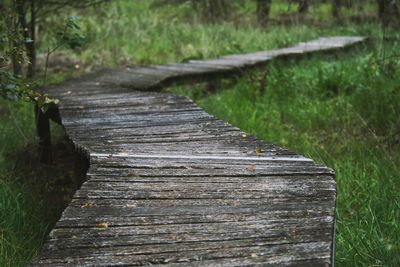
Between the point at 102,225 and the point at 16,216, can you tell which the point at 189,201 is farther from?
the point at 16,216

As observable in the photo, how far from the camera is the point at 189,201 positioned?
2.15 meters

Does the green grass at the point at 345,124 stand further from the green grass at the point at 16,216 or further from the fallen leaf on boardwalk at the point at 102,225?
the green grass at the point at 16,216

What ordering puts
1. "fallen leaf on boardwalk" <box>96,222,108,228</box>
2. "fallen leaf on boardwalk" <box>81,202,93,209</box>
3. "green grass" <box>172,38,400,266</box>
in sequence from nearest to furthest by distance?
"fallen leaf on boardwalk" <box>96,222,108,228</box> → "fallen leaf on boardwalk" <box>81,202,93,209</box> → "green grass" <box>172,38,400,266</box>

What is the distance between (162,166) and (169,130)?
0.78m

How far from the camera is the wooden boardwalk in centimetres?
172

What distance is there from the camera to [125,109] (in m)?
4.02

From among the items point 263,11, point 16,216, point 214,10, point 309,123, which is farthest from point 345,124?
point 214,10

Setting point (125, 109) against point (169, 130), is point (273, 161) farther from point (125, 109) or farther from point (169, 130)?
point (125, 109)

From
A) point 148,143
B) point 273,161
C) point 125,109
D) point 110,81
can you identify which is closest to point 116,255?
point 273,161

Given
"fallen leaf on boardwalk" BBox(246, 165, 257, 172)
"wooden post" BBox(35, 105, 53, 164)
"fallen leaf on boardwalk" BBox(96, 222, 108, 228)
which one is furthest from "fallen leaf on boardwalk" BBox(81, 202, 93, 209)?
"wooden post" BBox(35, 105, 53, 164)

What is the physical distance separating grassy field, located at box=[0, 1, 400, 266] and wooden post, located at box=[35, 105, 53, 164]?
0.13m

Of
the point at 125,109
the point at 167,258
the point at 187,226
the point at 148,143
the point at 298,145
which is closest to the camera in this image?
the point at 167,258

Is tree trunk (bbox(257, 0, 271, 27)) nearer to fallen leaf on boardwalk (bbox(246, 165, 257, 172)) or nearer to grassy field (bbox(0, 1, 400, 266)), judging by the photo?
grassy field (bbox(0, 1, 400, 266))

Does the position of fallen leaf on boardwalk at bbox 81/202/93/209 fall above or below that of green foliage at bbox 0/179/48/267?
above
